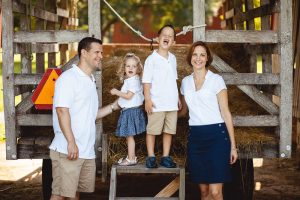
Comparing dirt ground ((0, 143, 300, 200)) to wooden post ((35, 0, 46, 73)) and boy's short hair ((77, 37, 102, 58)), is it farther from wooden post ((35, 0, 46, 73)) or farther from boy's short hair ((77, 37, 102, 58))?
boy's short hair ((77, 37, 102, 58))

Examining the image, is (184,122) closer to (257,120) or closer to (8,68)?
(257,120)

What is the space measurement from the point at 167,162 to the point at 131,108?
596 mm

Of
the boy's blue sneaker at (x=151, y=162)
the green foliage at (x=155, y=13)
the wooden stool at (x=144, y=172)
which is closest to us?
the wooden stool at (x=144, y=172)

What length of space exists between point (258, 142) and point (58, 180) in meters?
1.95

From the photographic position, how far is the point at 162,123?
539cm

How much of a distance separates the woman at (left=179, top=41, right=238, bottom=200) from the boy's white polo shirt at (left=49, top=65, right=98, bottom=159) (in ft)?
2.86

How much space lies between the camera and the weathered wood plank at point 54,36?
5.46 m

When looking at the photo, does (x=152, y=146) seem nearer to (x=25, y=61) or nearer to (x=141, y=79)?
(x=141, y=79)

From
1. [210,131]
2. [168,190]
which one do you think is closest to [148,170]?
[168,190]

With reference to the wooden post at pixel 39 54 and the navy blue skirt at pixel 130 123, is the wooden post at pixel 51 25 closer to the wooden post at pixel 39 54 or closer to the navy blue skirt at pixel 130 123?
the wooden post at pixel 39 54

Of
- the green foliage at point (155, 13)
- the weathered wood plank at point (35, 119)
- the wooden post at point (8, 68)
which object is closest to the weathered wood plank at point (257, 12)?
Answer: the weathered wood plank at point (35, 119)

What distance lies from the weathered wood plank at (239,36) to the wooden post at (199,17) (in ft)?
0.22

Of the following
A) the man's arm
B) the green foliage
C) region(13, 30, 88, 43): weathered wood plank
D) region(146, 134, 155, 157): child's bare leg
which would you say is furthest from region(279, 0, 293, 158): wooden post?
the green foliage

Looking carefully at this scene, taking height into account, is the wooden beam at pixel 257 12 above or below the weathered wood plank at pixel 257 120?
above
